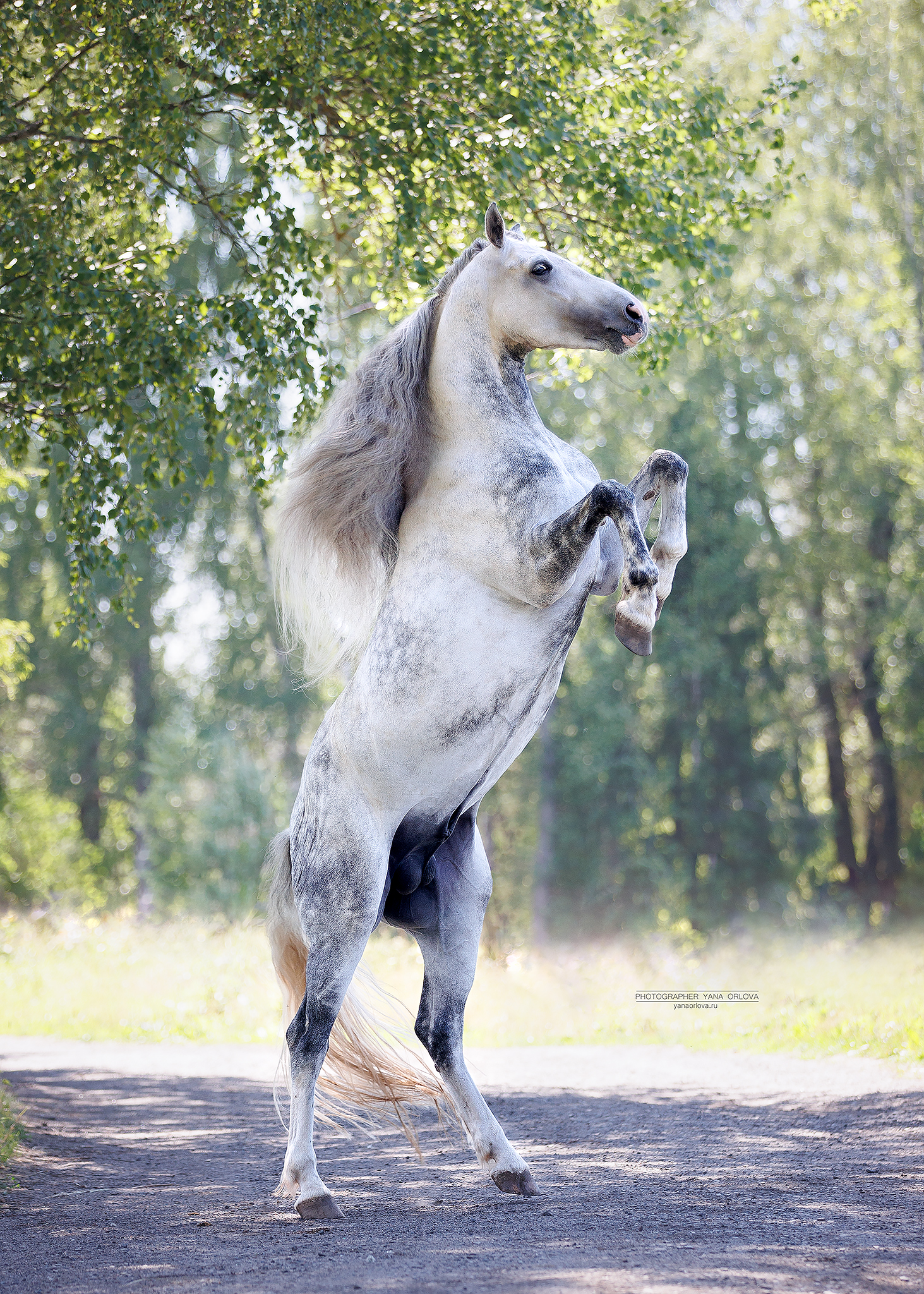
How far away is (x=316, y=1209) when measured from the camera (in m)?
3.87

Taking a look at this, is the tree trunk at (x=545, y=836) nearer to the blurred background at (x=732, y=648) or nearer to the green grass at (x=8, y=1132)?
the blurred background at (x=732, y=648)

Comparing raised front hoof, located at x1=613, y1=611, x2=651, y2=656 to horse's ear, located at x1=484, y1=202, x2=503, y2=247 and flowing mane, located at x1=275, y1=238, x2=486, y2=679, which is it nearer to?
flowing mane, located at x1=275, y1=238, x2=486, y2=679

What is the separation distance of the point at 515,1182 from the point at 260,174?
5.36 metres

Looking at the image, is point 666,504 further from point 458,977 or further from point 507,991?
point 507,991

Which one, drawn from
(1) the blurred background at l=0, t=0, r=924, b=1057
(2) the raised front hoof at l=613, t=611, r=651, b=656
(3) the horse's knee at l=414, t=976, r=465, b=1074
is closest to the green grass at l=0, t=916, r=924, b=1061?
(1) the blurred background at l=0, t=0, r=924, b=1057

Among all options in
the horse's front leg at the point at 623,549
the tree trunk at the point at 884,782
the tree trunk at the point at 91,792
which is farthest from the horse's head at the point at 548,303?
the tree trunk at the point at 91,792

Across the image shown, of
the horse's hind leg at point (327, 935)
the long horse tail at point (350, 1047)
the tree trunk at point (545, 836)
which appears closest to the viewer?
the horse's hind leg at point (327, 935)

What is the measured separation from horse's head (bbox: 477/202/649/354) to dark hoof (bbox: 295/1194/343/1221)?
3021mm

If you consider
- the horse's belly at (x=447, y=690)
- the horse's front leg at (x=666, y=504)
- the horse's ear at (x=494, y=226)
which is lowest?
the horse's belly at (x=447, y=690)

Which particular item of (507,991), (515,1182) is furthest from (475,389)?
(507,991)

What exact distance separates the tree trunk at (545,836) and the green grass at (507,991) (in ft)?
22.3

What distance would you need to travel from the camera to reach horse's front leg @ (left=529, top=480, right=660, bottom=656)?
3.56m

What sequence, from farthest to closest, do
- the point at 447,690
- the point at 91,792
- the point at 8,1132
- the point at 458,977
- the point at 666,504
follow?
the point at 91,792
the point at 8,1132
the point at 458,977
the point at 666,504
the point at 447,690

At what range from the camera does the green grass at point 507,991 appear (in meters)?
8.79
